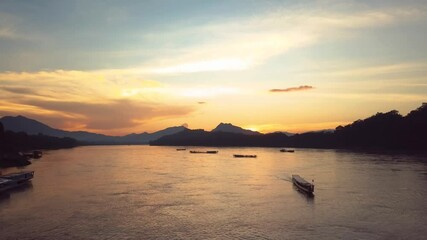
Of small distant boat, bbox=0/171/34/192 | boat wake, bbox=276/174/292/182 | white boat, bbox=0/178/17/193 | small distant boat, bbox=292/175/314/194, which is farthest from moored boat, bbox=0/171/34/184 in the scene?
boat wake, bbox=276/174/292/182

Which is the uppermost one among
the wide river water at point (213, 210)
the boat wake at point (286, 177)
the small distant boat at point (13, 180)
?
the small distant boat at point (13, 180)

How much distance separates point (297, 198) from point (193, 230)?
2035cm

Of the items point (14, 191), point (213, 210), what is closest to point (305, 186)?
point (213, 210)

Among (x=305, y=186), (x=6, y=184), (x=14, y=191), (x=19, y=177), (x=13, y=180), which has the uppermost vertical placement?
(x=19, y=177)

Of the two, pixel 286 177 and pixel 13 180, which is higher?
pixel 13 180

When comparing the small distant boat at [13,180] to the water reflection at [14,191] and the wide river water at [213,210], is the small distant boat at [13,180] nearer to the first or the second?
the water reflection at [14,191]

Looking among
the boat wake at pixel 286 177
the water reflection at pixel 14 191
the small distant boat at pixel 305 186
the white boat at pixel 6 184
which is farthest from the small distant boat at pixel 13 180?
the boat wake at pixel 286 177

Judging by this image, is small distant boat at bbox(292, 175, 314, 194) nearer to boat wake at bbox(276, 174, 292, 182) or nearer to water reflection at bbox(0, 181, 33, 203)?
boat wake at bbox(276, 174, 292, 182)

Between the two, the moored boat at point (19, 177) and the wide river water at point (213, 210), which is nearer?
the wide river water at point (213, 210)

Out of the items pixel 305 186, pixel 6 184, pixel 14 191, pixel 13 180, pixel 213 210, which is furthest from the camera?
pixel 13 180

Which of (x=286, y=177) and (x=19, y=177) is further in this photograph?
(x=286, y=177)

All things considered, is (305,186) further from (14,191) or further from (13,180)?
(13,180)

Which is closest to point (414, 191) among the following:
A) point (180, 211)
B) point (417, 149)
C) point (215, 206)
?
point (215, 206)

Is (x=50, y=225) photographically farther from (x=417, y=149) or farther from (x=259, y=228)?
(x=417, y=149)
